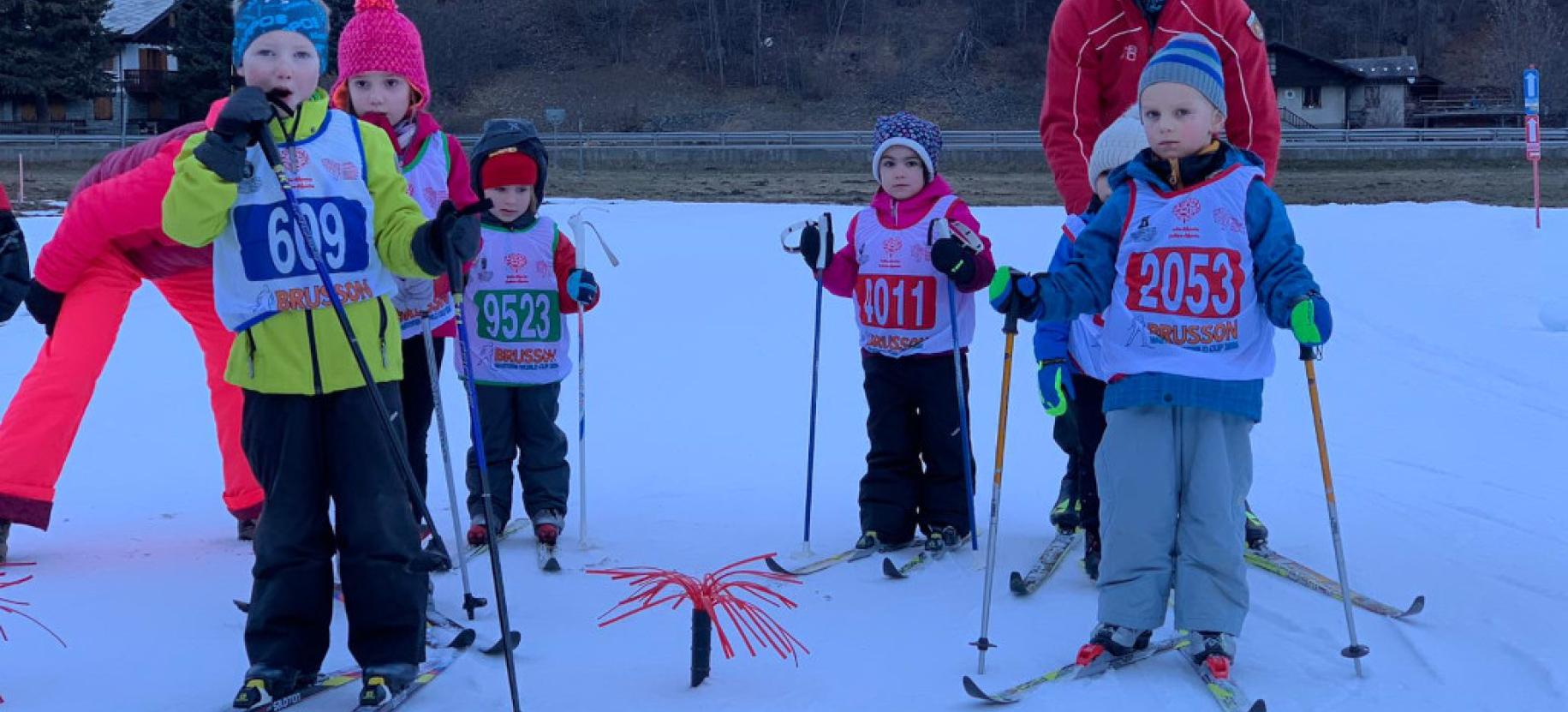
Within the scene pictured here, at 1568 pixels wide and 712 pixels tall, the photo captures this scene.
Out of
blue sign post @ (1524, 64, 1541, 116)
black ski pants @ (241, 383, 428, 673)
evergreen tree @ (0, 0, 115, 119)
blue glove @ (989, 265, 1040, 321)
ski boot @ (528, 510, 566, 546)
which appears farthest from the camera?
evergreen tree @ (0, 0, 115, 119)

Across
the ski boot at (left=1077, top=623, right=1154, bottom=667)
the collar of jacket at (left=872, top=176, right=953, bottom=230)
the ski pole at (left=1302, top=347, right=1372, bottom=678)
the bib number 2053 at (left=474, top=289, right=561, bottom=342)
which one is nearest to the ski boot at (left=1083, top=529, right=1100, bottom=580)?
the ski boot at (left=1077, top=623, right=1154, bottom=667)

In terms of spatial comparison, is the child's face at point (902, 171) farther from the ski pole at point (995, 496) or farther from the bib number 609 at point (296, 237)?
the bib number 609 at point (296, 237)

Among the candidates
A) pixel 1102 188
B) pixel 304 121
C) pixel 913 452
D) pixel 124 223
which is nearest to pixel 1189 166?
pixel 1102 188

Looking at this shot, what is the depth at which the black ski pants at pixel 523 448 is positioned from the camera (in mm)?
5387

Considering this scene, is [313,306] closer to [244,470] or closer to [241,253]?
[241,253]

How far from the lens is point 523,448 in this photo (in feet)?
18.0

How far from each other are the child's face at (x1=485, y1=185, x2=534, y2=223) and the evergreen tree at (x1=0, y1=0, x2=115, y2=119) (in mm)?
38985

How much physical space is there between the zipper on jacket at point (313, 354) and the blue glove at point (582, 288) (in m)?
1.72

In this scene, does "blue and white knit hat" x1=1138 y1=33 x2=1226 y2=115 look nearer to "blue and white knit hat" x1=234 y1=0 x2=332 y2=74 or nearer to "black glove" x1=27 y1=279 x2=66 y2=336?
"blue and white knit hat" x1=234 y1=0 x2=332 y2=74

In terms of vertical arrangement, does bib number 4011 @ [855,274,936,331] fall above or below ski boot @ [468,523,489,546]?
above

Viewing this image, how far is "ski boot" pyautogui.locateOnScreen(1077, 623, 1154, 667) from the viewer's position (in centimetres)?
376

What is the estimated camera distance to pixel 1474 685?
11.9 ft

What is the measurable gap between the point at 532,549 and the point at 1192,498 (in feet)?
7.96

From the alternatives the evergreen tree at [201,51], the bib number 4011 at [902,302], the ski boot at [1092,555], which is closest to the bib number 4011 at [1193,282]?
the ski boot at [1092,555]
